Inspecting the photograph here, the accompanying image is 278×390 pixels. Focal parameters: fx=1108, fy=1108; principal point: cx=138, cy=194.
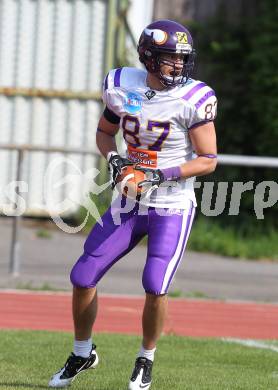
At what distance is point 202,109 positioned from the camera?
5.85 meters

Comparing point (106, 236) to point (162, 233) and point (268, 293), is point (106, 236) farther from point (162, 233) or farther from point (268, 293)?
point (268, 293)

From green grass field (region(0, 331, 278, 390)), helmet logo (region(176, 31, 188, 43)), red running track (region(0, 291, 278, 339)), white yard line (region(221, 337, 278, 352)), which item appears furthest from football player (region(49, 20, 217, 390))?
red running track (region(0, 291, 278, 339))

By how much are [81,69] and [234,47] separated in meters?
2.29

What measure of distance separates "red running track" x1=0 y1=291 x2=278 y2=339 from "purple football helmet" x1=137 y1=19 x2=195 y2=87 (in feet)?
10.3

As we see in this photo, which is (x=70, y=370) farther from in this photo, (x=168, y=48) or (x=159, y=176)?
(x=168, y=48)

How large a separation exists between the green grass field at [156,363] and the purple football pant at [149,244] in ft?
2.12

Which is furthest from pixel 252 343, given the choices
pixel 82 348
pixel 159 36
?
pixel 159 36

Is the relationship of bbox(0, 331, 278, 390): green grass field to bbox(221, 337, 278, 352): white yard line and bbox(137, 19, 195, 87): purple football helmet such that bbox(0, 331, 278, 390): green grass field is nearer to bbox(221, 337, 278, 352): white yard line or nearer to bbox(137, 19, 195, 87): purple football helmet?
bbox(221, 337, 278, 352): white yard line

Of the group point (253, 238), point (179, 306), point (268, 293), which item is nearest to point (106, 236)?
point (179, 306)

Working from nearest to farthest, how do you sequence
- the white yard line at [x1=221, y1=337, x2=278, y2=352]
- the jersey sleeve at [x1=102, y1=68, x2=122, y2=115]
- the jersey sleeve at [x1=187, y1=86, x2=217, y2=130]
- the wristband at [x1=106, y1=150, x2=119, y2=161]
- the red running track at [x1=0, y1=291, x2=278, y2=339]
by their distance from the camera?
1. the jersey sleeve at [x1=187, y1=86, x2=217, y2=130]
2. the jersey sleeve at [x1=102, y1=68, x2=122, y2=115]
3. the wristband at [x1=106, y1=150, x2=119, y2=161]
4. the white yard line at [x1=221, y1=337, x2=278, y2=352]
5. the red running track at [x1=0, y1=291, x2=278, y2=339]

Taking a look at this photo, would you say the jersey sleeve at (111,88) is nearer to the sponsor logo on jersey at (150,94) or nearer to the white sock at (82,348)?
the sponsor logo on jersey at (150,94)

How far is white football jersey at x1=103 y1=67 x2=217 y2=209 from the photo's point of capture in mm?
5887

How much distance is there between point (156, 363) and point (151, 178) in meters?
1.62

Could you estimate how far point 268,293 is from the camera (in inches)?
439
